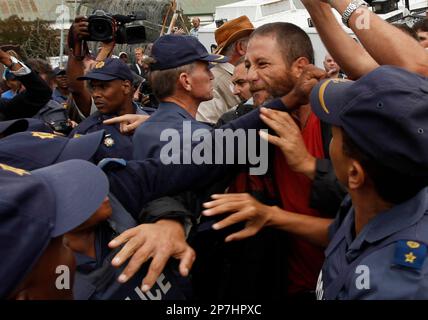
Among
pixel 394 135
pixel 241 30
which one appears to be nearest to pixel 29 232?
pixel 394 135

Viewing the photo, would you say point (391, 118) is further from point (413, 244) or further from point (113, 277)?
point (113, 277)

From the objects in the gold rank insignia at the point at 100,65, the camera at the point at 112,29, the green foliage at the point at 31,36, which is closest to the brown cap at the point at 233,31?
the camera at the point at 112,29

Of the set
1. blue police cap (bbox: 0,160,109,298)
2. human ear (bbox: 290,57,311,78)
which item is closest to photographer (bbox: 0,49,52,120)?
human ear (bbox: 290,57,311,78)

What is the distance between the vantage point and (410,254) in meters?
1.13

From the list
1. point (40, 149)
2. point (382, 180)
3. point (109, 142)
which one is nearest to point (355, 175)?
point (382, 180)

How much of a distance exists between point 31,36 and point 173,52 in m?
25.6

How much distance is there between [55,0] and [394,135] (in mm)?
31570

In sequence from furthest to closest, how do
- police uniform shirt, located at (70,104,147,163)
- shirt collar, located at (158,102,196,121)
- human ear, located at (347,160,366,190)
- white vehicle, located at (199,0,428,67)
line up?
white vehicle, located at (199,0,428,67), police uniform shirt, located at (70,104,147,163), shirt collar, located at (158,102,196,121), human ear, located at (347,160,366,190)

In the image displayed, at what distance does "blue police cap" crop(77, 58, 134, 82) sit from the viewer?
3580mm

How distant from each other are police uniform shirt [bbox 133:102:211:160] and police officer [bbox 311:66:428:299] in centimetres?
81

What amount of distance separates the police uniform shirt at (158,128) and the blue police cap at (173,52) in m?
0.29

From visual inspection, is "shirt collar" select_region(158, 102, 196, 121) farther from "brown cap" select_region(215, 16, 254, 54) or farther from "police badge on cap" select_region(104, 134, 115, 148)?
"brown cap" select_region(215, 16, 254, 54)

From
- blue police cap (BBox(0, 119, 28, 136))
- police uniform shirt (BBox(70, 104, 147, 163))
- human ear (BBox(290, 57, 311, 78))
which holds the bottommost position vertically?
police uniform shirt (BBox(70, 104, 147, 163))

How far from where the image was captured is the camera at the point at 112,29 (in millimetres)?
3674
